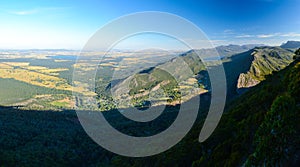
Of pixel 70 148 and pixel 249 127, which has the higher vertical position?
pixel 249 127

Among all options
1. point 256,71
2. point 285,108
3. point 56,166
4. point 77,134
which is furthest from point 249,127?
point 256,71

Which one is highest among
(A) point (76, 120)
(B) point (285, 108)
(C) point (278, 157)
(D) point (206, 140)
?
(B) point (285, 108)

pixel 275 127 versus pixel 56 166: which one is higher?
pixel 275 127

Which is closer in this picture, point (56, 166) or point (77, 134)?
point (56, 166)

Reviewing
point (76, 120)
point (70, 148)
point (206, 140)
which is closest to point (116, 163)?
point (70, 148)

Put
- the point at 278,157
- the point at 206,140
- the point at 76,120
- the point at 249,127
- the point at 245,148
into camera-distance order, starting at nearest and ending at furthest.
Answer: the point at 278,157 < the point at 245,148 < the point at 249,127 < the point at 206,140 < the point at 76,120

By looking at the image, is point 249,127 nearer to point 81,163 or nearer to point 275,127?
point 275,127

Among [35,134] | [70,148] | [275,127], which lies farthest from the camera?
[35,134]

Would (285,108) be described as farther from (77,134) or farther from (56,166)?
(77,134)

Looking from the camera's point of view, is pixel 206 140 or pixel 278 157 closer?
pixel 278 157
